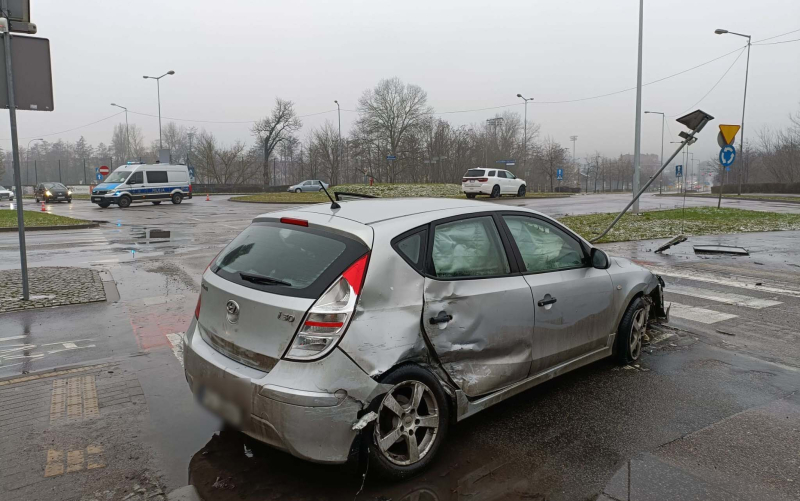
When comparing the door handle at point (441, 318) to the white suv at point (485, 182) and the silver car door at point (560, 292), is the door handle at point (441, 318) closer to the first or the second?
the silver car door at point (560, 292)

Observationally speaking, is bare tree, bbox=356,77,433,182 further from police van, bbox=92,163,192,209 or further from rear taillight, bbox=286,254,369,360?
rear taillight, bbox=286,254,369,360

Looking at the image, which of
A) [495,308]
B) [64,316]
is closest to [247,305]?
[495,308]

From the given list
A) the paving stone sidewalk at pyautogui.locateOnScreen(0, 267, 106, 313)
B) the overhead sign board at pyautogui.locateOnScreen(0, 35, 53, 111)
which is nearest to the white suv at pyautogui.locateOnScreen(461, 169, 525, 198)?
the paving stone sidewalk at pyautogui.locateOnScreen(0, 267, 106, 313)

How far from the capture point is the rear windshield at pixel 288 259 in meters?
3.21

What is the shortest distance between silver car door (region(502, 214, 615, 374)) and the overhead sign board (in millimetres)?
6781

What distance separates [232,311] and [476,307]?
1.54m

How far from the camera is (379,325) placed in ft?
10.3

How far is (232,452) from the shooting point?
3.57 meters

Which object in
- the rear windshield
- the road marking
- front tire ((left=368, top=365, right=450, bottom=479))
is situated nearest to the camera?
front tire ((left=368, top=365, right=450, bottom=479))

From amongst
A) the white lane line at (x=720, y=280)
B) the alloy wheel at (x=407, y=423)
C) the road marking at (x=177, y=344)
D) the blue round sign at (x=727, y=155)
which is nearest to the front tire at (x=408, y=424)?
the alloy wheel at (x=407, y=423)

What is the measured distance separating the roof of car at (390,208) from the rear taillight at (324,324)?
2.12 ft

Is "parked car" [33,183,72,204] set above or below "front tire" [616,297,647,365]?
above

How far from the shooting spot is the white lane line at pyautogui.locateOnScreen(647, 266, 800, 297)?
8.37 meters

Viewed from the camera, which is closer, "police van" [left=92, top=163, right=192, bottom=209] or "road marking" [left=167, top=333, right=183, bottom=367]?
"road marking" [left=167, top=333, right=183, bottom=367]
